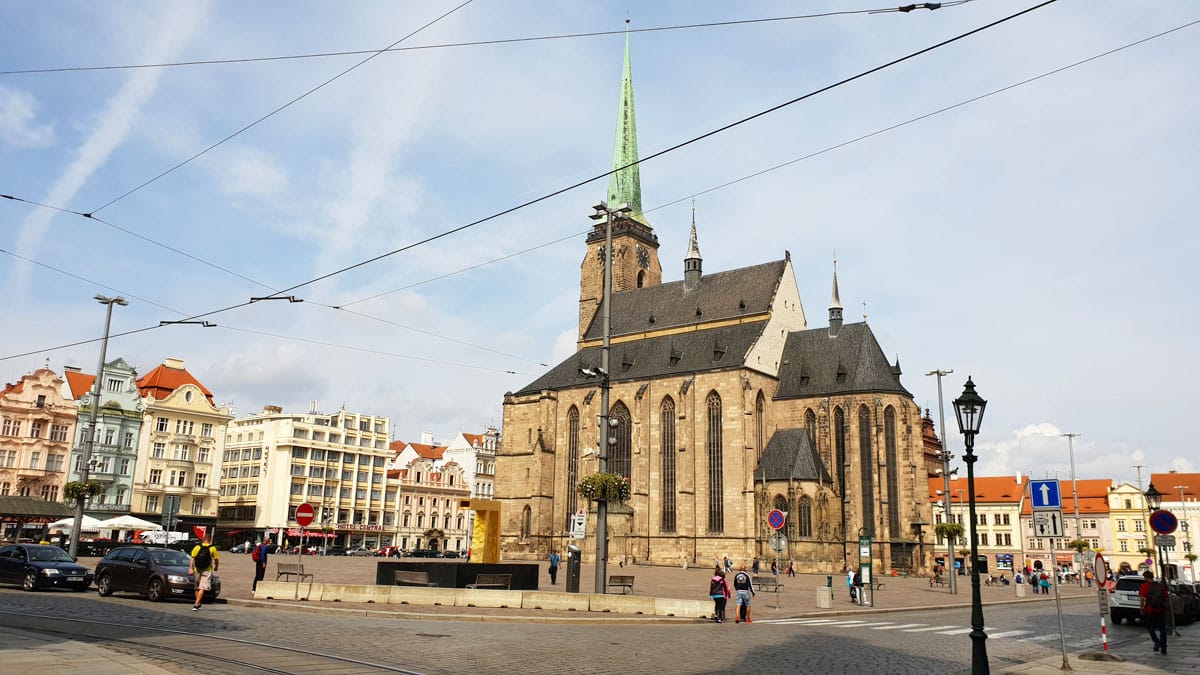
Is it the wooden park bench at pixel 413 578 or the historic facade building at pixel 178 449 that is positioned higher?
the historic facade building at pixel 178 449

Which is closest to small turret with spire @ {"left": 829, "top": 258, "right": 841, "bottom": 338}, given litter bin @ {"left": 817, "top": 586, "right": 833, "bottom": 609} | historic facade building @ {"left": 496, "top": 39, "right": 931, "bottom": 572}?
historic facade building @ {"left": 496, "top": 39, "right": 931, "bottom": 572}

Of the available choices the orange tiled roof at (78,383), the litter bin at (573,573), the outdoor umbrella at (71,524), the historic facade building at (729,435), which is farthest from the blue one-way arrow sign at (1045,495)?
the orange tiled roof at (78,383)

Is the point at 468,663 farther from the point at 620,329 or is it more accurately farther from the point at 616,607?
the point at 620,329

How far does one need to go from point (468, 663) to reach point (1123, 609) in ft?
75.8

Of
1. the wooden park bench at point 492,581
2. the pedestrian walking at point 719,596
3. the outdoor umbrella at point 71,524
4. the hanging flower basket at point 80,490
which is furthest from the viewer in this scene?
the outdoor umbrella at point 71,524

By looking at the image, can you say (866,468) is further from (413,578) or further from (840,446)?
(413,578)

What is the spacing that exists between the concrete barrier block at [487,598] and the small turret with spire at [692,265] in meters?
56.1

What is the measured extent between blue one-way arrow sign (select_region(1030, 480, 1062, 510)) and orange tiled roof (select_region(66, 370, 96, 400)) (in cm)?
7525

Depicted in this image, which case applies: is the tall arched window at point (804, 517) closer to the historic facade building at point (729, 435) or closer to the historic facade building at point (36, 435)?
the historic facade building at point (729, 435)

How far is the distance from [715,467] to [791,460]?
5.56 metres

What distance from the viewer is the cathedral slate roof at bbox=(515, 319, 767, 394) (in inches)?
2625

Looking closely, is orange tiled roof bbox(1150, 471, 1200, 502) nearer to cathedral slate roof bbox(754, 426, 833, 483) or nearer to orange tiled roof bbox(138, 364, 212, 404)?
cathedral slate roof bbox(754, 426, 833, 483)

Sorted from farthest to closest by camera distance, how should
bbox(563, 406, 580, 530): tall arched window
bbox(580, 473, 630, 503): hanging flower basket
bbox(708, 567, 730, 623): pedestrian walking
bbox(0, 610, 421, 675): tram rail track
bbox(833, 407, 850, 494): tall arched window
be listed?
bbox(563, 406, 580, 530): tall arched window < bbox(833, 407, 850, 494): tall arched window < bbox(580, 473, 630, 503): hanging flower basket < bbox(708, 567, 730, 623): pedestrian walking < bbox(0, 610, 421, 675): tram rail track

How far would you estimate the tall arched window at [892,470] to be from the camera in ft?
197
